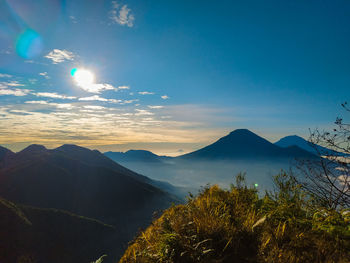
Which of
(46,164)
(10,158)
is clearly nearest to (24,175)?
(46,164)

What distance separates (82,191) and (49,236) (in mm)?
72821

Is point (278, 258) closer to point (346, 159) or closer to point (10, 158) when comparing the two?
point (346, 159)

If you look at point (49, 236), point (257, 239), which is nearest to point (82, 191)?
point (49, 236)

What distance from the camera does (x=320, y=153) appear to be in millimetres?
5305

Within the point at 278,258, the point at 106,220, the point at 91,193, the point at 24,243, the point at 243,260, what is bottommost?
the point at 106,220

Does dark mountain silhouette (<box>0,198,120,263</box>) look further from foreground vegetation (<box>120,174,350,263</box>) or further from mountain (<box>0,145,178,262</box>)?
foreground vegetation (<box>120,174,350,263</box>)

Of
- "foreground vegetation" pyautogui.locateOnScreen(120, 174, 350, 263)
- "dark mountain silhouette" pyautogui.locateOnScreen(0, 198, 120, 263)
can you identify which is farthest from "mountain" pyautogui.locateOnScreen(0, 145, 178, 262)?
"foreground vegetation" pyautogui.locateOnScreen(120, 174, 350, 263)

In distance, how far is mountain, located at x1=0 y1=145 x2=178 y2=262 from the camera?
107500 millimetres

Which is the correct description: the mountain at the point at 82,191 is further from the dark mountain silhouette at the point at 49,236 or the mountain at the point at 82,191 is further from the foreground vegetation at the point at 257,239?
the foreground vegetation at the point at 257,239

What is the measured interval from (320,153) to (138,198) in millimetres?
136941

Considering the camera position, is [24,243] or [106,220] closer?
[24,243]

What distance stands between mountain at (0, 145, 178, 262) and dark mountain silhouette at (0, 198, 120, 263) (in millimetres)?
24515

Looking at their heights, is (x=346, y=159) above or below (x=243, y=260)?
above

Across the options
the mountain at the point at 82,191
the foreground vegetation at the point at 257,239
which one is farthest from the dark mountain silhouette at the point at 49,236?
the foreground vegetation at the point at 257,239
